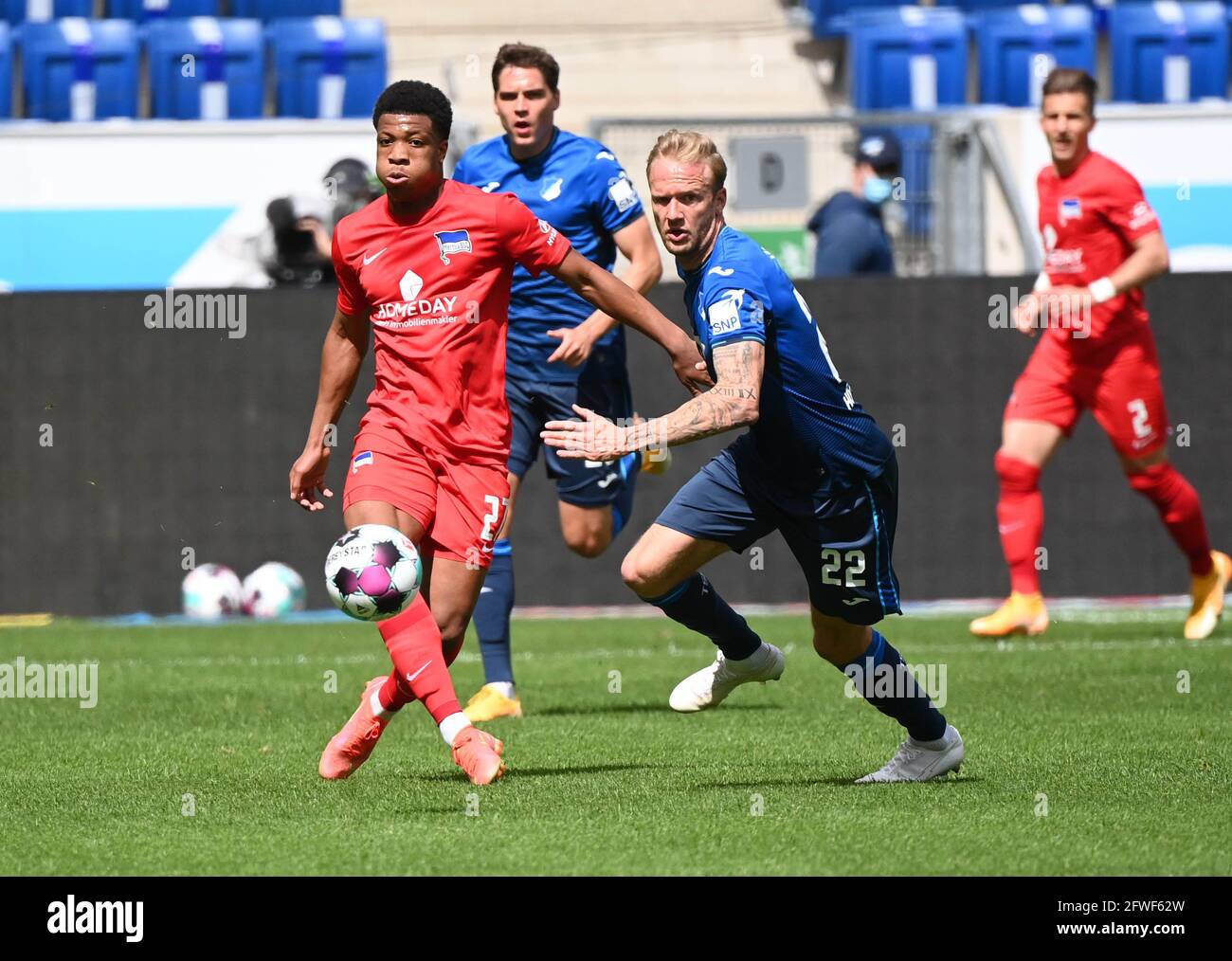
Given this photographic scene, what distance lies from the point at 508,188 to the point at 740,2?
451 inches

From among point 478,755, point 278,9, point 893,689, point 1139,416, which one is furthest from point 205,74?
point 893,689

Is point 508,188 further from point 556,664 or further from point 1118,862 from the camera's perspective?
point 1118,862

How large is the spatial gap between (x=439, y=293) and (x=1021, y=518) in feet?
17.5

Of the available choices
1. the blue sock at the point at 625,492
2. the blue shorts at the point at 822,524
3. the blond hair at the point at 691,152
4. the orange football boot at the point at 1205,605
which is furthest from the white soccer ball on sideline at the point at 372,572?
the orange football boot at the point at 1205,605

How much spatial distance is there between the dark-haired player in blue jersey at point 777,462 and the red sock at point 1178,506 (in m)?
4.76

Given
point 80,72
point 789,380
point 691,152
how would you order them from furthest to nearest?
point 80,72, point 789,380, point 691,152

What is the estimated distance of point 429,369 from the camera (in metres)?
6.82

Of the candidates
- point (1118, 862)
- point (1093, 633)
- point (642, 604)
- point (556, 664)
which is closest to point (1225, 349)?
point (1093, 633)

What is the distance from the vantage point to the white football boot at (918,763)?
22.0 ft

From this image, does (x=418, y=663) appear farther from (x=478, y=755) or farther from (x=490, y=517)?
(x=490, y=517)

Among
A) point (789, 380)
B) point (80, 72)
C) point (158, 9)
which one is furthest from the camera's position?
point (158, 9)

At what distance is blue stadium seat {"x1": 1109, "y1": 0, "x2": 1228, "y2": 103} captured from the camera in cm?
1859

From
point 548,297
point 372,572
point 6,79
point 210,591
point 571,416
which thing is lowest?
point 210,591

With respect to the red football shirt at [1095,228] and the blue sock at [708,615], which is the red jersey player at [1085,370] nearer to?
the red football shirt at [1095,228]
